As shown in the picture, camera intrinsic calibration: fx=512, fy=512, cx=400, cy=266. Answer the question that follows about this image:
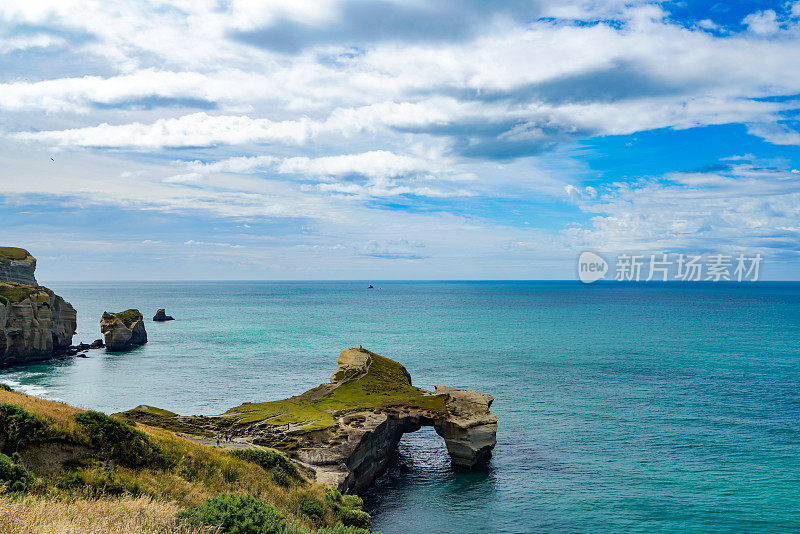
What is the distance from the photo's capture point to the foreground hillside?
15.2 meters

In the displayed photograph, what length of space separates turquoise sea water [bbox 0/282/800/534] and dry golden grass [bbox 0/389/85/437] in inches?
878

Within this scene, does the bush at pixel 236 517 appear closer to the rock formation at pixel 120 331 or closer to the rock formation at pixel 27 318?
the rock formation at pixel 27 318

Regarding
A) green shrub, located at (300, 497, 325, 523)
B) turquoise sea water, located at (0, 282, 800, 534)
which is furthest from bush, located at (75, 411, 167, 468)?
turquoise sea water, located at (0, 282, 800, 534)

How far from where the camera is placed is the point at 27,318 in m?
91.6

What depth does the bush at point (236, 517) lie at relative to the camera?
17.4m

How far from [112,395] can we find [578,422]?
214 feet

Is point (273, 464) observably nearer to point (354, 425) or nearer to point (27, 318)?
point (354, 425)

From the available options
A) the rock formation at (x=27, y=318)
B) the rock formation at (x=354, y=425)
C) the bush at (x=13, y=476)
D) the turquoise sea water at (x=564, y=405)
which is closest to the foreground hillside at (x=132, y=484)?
the bush at (x=13, y=476)

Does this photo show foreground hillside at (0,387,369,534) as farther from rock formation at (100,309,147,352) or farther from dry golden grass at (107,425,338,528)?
rock formation at (100,309,147,352)

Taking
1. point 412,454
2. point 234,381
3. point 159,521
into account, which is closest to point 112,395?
point 234,381

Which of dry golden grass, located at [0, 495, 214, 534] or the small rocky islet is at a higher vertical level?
dry golden grass, located at [0, 495, 214, 534]

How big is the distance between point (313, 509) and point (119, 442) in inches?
430

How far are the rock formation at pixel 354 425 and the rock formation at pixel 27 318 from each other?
192 feet

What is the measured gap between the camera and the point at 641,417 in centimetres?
6206
